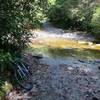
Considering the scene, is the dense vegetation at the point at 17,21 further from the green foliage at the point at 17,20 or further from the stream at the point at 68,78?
the stream at the point at 68,78

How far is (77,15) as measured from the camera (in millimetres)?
25688

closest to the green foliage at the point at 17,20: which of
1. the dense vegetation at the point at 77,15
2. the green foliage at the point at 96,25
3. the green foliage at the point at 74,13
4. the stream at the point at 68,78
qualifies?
the stream at the point at 68,78

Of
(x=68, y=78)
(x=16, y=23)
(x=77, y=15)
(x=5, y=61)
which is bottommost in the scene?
(x=77, y=15)

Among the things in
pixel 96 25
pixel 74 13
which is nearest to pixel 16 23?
pixel 96 25

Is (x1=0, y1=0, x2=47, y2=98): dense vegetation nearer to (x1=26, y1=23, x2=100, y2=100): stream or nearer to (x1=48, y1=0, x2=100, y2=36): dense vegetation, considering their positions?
(x1=26, y1=23, x2=100, y2=100): stream

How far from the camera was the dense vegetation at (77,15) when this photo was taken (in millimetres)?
21686

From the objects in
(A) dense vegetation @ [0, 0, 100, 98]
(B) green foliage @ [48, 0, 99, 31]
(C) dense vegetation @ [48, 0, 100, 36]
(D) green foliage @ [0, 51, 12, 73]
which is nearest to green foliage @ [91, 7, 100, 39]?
(C) dense vegetation @ [48, 0, 100, 36]

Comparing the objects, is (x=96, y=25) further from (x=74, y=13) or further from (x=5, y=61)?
(x=5, y=61)

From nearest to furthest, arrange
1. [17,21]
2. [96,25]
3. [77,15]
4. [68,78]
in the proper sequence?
1. [17,21]
2. [68,78]
3. [96,25]
4. [77,15]

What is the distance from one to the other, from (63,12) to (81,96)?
21.9m

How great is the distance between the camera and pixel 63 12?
95.0 ft

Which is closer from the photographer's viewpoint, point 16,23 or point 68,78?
point 16,23

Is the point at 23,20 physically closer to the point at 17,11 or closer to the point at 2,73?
the point at 17,11

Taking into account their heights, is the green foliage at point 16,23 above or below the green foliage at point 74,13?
above
